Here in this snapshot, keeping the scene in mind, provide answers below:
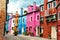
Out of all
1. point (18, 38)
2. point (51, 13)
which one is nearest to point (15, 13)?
point (18, 38)

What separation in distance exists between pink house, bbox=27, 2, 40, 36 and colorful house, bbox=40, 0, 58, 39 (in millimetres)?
107

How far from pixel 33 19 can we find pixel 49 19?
42cm

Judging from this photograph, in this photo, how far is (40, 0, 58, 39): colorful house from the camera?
3574 millimetres

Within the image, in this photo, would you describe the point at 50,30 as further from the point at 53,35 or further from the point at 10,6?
the point at 10,6

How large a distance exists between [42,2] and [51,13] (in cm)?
38

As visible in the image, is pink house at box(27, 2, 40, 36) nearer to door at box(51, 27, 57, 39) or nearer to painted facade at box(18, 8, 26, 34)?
painted facade at box(18, 8, 26, 34)

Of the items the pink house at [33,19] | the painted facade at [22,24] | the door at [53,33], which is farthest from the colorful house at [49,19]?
the painted facade at [22,24]

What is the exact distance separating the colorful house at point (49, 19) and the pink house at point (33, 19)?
0.11 meters

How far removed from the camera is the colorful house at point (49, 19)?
11.7ft

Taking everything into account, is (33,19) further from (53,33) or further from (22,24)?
(53,33)

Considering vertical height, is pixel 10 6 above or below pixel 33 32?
above

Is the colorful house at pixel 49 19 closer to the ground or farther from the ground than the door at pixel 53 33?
farther from the ground

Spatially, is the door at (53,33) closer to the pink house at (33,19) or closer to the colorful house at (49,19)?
the colorful house at (49,19)

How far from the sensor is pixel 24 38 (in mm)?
3604
